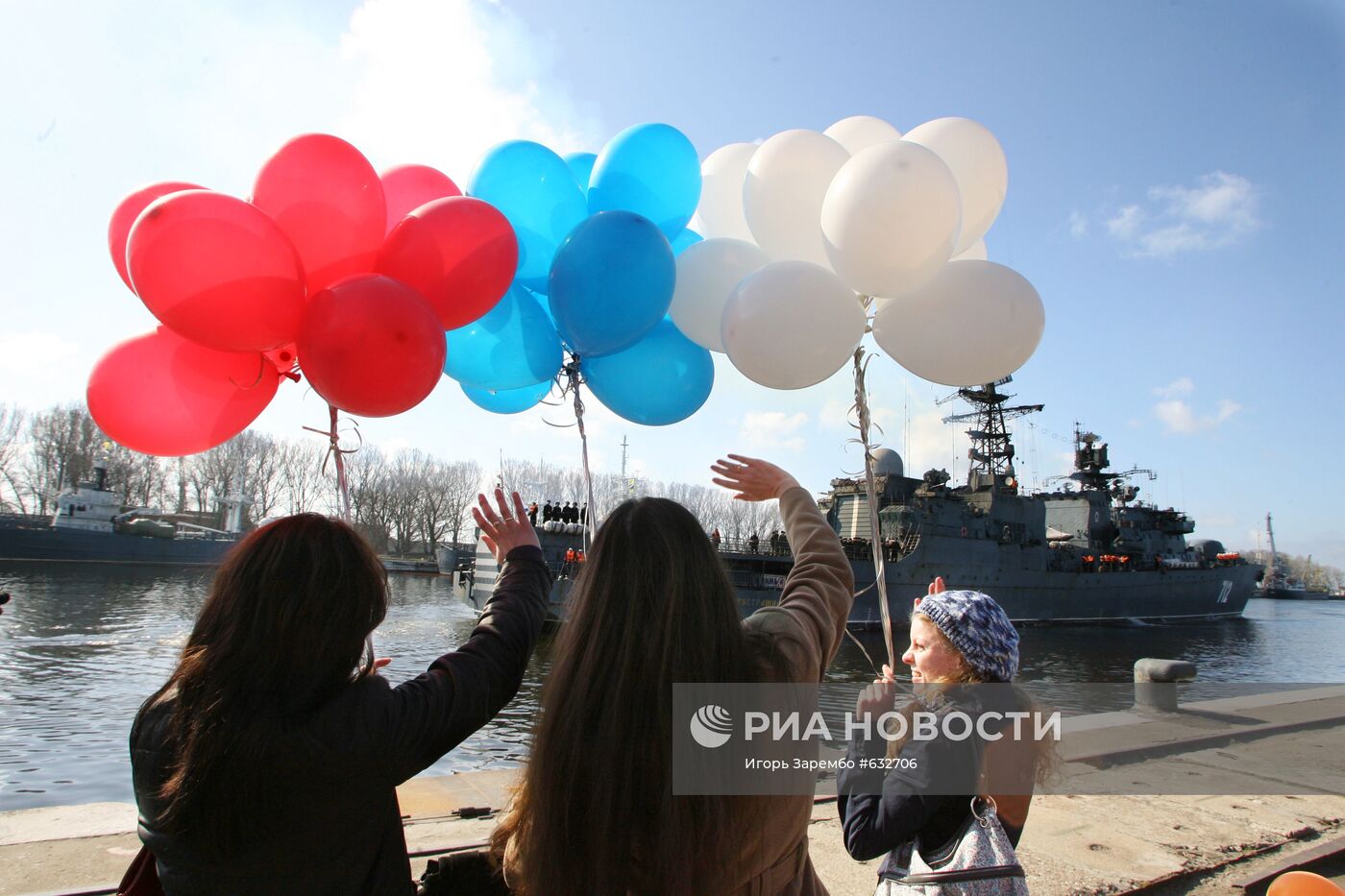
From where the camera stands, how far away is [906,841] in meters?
1.91

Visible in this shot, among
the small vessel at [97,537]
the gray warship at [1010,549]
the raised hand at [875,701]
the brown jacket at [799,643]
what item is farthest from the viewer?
the small vessel at [97,537]

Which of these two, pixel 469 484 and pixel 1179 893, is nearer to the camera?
pixel 1179 893

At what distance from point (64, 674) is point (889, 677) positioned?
14329mm

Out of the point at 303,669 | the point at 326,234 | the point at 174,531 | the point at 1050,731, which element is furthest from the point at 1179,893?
the point at 174,531

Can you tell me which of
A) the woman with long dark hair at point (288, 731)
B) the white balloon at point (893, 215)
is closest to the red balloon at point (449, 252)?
the white balloon at point (893, 215)

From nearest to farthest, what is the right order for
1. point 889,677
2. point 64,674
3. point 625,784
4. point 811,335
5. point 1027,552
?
point 625,784 < point 889,677 < point 811,335 < point 64,674 < point 1027,552

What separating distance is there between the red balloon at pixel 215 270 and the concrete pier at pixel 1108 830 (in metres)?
2.35

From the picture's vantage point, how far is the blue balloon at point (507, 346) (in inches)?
140

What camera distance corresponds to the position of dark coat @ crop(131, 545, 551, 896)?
4.40 ft

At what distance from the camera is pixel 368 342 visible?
8.45 feet

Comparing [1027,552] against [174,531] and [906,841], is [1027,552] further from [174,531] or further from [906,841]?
[174,531]

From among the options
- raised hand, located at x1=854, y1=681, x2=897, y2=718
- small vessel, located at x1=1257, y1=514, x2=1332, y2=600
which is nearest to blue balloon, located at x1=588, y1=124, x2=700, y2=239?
raised hand, located at x1=854, y1=681, x2=897, y2=718

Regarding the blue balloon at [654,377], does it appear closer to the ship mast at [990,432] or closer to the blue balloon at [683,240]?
the blue balloon at [683,240]

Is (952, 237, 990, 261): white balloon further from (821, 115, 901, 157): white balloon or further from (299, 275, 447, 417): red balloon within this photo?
(299, 275, 447, 417): red balloon
